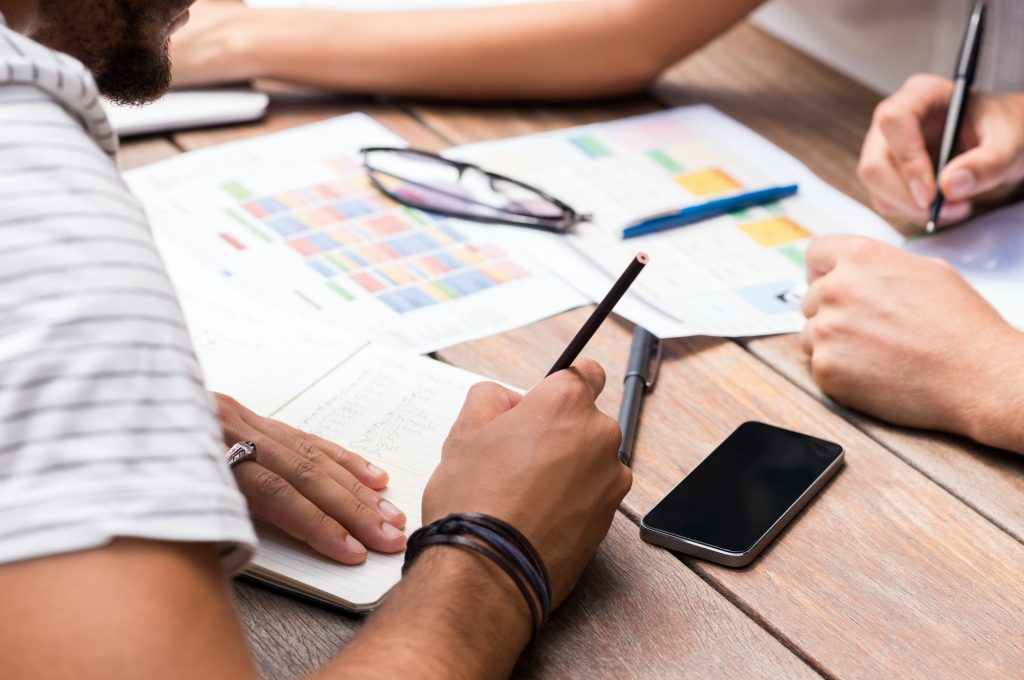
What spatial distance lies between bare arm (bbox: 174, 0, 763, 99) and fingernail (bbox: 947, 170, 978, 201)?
396 mm

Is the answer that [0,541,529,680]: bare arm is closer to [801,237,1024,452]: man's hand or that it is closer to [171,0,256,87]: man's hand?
[801,237,1024,452]: man's hand

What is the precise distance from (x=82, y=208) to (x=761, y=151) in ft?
3.09

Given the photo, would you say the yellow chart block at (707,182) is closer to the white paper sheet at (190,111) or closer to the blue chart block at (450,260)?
the blue chart block at (450,260)

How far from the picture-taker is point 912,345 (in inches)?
35.2

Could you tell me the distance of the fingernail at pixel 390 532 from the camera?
28.2 inches

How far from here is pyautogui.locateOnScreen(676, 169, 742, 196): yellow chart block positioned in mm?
1208

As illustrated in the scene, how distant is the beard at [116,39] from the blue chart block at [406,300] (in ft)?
0.86

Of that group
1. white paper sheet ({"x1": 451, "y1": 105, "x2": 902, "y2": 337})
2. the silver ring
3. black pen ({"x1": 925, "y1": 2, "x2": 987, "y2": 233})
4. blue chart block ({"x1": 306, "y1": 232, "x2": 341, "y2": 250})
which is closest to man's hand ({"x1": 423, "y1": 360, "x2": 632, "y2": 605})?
the silver ring

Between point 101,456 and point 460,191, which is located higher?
point 101,456

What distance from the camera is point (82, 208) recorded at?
51cm

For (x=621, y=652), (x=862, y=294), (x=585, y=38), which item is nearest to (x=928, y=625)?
(x=621, y=652)

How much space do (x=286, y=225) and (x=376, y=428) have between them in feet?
1.12

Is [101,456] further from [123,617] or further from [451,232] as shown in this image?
[451,232]

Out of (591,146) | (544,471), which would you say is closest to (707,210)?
(591,146)
